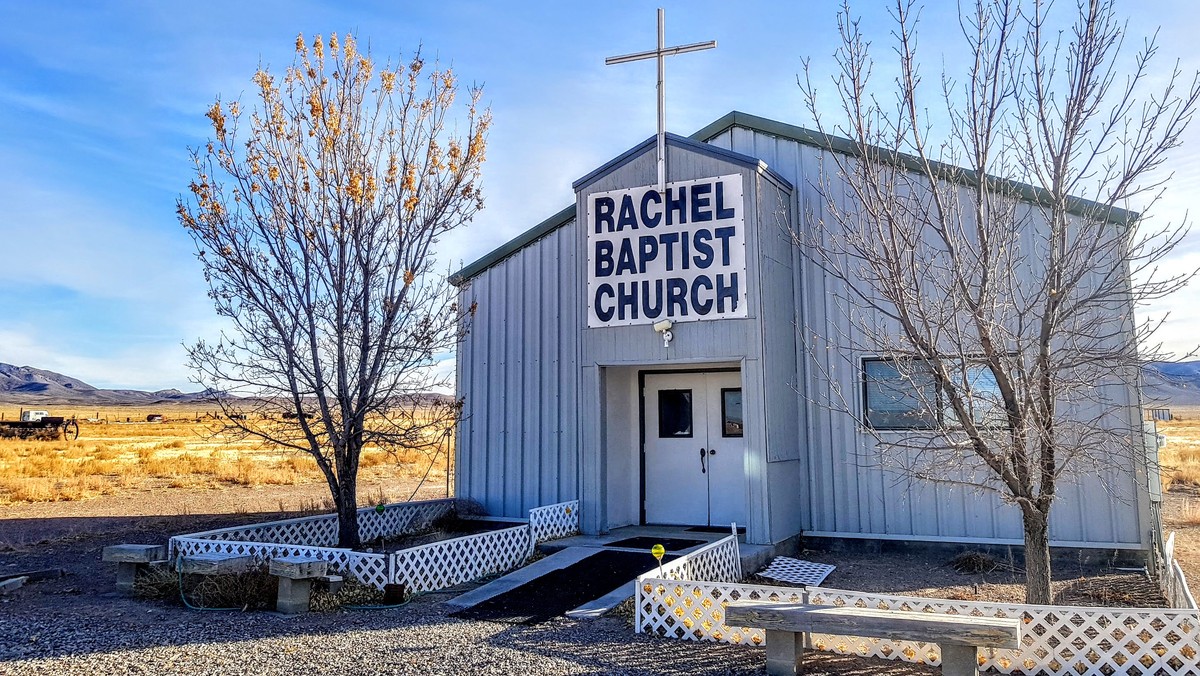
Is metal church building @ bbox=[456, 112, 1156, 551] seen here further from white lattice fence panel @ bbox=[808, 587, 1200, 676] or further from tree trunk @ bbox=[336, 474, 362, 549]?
white lattice fence panel @ bbox=[808, 587, 1200, 676]

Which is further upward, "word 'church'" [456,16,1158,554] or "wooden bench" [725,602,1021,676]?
"word 'church'" [456,16,1158,554]

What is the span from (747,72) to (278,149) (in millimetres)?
5694

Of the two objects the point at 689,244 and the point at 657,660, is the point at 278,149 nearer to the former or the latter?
the point at 689,244

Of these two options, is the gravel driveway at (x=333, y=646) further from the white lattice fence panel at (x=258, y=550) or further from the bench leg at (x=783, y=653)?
the white lattice fence panel at (x=258, y=550)

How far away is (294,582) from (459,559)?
1931 millimetres

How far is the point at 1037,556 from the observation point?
6309mm

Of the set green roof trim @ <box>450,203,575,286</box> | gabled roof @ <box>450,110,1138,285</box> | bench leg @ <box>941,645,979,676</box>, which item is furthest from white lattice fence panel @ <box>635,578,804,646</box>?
green roof trim @ <box>450,203,575,286</box>

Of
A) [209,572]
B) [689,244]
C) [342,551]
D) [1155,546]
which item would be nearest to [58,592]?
[209,572]

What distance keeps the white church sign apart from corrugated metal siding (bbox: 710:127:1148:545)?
1.24 meters

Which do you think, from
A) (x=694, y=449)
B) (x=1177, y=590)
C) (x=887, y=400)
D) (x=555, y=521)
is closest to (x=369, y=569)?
(x=555, y=521)

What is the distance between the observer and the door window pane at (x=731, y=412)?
Result: 11414 millimetres

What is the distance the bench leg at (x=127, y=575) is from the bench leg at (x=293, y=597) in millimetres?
2221

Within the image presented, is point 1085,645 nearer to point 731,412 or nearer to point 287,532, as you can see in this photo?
point 731,412

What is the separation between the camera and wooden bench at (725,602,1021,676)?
4.89 meters
